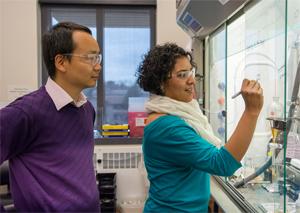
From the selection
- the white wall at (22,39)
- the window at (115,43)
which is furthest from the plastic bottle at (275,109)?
the window at (115,43)

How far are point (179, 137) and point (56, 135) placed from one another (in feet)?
1.32

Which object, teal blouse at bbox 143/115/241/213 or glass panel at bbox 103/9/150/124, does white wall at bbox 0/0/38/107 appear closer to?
glass panel at bbox 103/9/150/124

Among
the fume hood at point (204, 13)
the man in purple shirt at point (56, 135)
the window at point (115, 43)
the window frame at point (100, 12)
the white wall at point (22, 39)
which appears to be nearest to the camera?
the man in purple shirt at point (56, 135)

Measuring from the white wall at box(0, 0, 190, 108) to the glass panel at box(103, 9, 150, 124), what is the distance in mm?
319

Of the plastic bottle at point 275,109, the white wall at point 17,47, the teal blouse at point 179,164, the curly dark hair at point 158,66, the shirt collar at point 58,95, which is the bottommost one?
the teal blouse at point 179,164

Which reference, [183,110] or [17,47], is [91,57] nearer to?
[183,110]

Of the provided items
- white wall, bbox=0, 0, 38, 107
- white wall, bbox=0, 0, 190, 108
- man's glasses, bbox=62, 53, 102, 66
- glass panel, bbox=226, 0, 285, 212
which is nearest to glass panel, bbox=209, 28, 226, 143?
glass panel, bbox=226, 0, 285, 212

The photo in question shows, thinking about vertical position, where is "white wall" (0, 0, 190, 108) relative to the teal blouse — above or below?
above

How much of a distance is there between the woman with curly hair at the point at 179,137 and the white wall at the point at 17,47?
6.97 ft

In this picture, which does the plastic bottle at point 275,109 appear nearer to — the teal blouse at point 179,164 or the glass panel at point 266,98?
the glass panel at point 266,98

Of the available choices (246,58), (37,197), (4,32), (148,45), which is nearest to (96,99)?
(148,45)

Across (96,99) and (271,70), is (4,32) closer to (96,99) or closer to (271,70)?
(96,99)

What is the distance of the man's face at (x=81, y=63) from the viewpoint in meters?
1.03

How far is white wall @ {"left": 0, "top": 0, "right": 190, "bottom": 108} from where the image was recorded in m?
2.95
